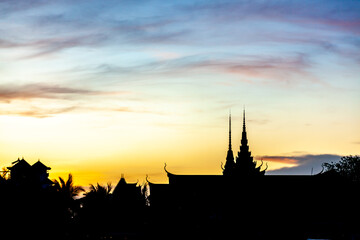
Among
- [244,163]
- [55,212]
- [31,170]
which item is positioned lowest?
[55,212]

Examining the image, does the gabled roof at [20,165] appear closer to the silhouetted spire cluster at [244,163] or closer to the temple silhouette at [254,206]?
the temple silhouette at [254,206]

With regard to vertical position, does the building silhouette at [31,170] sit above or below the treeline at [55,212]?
above

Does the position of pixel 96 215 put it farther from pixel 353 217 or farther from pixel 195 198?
pixel 353 217

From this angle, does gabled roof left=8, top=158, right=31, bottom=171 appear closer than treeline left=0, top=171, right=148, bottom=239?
No

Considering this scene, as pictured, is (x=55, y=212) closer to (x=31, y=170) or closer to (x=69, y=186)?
(x=69, y=186)

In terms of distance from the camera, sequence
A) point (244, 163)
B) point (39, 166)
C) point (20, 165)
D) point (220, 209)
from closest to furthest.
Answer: point (220, 209) → point (20, 165) → point (39, 166) → point (244, 163)

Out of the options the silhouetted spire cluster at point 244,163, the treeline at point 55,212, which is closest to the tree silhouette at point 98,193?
the treeline at point 55,212

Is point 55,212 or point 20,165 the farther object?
point 20,165

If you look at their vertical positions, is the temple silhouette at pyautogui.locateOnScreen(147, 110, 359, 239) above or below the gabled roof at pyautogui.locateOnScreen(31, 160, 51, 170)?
below

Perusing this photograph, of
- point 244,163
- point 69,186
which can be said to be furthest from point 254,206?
point 244,163

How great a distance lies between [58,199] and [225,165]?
95343mm

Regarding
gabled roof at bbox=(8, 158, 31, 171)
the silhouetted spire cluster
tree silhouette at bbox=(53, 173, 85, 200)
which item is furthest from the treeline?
the silhouetted spire cluster

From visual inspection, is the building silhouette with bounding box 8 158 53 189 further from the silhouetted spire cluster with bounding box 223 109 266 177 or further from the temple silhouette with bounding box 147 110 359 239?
the silhouetted spire cluster with bounding box 223 109 266 177

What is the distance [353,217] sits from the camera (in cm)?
6488
